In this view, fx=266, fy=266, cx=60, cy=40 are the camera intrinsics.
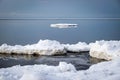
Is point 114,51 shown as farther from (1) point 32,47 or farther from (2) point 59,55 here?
(1) point 32,47

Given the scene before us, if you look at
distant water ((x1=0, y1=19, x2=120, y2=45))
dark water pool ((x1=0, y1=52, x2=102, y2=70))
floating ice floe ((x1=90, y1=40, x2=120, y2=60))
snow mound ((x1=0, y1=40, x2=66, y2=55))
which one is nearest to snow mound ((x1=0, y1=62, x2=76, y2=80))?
dark water pool ((x1=0, y1=52, x2=102, y2=70))

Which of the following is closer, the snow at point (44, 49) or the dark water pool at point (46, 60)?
the dark water pool at point (46, 60)

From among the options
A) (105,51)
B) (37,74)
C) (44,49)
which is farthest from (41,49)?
(37,74)

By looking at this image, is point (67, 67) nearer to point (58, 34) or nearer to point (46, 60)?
point (46, 60)

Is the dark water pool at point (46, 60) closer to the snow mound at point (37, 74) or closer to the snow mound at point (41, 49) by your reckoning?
the snow mound at point (41, 49)

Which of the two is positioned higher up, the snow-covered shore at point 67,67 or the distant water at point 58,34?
the snow-covered shore at point 67,67

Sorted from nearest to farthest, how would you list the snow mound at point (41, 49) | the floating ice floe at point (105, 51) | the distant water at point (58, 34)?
1. the floating ice floe at point (105, 51)
2. the snow mound at point (41, 49)
3. the distant water at point (58, 34)

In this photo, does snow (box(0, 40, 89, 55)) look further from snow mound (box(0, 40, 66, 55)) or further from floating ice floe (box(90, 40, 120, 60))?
floating ice floe (box(90, 40, 120, 60))

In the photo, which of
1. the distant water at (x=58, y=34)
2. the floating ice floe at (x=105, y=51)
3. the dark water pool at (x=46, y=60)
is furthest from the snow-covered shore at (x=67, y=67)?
the distant water at (x=58, y=34)

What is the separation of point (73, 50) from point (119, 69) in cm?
1547

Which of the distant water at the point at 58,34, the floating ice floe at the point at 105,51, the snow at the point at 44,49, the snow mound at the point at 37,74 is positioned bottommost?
the distant water at the point at 58,34

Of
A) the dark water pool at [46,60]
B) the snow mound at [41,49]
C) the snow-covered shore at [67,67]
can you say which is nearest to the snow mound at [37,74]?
the snow-covered shore at [67,67]

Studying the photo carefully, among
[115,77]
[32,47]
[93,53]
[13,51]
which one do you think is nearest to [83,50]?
[93,53]

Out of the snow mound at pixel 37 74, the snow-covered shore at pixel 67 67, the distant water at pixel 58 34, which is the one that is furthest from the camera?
the distant water at pixel 58 34
